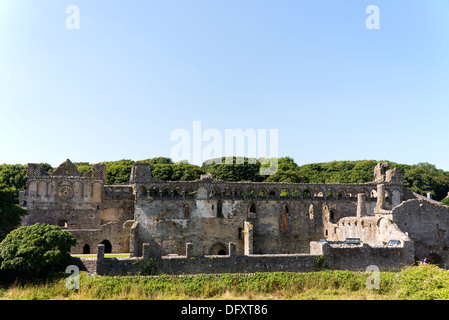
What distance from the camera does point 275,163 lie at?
8575 cm

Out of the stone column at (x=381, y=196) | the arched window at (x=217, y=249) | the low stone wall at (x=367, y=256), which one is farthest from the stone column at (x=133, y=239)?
the stone column at (x=381, y=196)

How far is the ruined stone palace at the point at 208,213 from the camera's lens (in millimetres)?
38594

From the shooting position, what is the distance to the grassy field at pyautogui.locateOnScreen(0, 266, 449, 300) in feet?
86.8

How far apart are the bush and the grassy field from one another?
3.64 ft

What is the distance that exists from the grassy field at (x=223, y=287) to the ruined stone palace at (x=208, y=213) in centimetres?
839

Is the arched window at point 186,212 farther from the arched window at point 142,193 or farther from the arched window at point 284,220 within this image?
the arched window at point 284,220

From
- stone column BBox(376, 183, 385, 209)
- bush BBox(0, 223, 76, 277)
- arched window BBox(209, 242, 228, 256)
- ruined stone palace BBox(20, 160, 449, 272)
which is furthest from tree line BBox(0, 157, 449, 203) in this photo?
bush BBox(0, 223, 76, 277)

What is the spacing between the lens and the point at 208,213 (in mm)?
41438

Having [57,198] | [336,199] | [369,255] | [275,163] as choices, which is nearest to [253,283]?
[369,255]

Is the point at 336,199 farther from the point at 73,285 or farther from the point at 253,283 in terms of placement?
the point at 73,285

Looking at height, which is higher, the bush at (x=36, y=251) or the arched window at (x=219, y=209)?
the arched window at (x=219, y=209)

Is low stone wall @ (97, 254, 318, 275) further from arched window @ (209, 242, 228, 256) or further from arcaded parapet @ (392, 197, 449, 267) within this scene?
arcaded parapet @ (392, 197, 449, 267)
